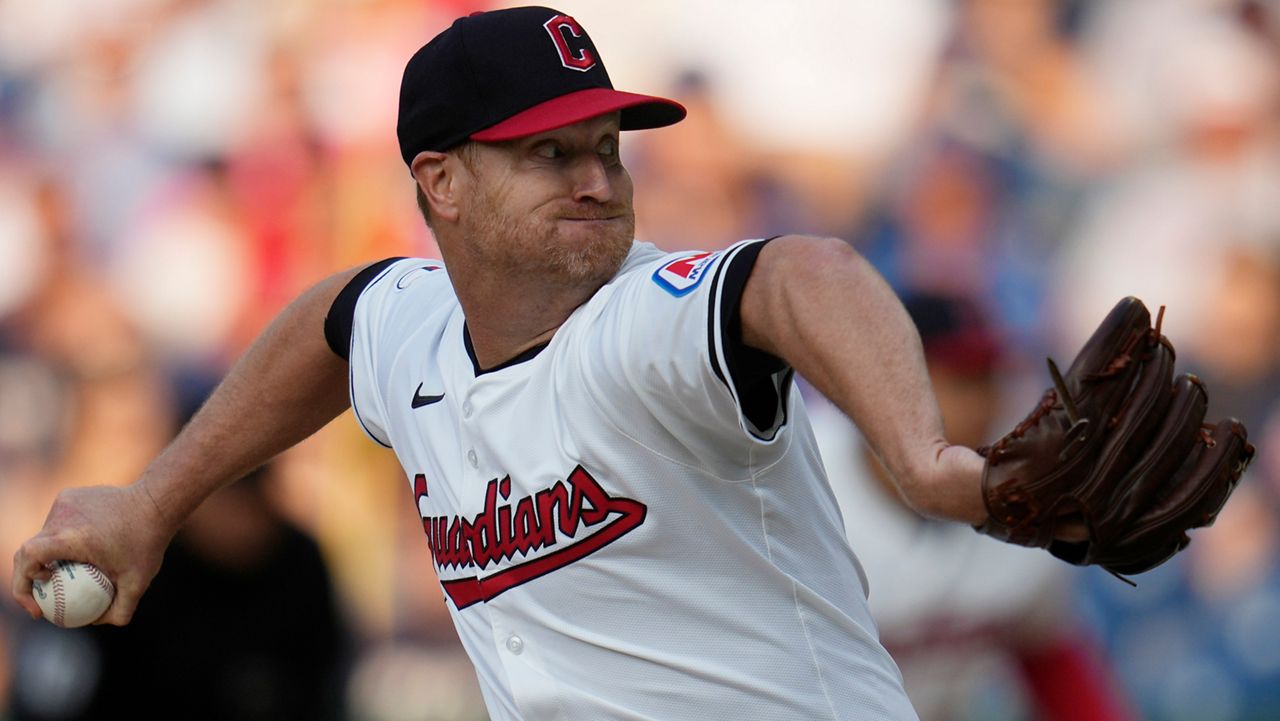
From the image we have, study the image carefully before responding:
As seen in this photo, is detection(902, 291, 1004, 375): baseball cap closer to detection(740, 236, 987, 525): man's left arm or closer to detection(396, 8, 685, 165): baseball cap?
detection(396, 8, 685, 165): baseball cap

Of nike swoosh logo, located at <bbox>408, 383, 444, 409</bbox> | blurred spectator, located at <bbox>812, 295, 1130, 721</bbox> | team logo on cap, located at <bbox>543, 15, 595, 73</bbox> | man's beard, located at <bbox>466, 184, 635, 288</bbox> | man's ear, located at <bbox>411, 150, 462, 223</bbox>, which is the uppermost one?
team logo on cap, located at <bbox>543, 15, 595, 73</bbox>

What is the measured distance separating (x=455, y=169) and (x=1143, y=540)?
4.38ft

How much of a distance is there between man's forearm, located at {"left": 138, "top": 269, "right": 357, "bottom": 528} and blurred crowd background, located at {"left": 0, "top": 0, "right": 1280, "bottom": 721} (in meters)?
Answer: 2.16

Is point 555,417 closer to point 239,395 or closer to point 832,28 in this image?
point 239,395

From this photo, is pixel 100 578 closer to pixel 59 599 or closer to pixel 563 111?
pixel 59 599

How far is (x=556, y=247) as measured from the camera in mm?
2500

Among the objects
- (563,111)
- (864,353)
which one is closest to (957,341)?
(563,111)

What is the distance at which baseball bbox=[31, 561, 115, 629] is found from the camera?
287 centimetres

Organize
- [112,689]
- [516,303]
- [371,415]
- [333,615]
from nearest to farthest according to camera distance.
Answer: [516,303] → [371,415] → [112,689] → [333,615]

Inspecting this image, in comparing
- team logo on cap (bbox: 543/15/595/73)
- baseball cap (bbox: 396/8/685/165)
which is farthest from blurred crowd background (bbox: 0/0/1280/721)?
team logo on cap (bbox: 543/15/595/73)

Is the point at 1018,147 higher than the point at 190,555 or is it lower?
higher

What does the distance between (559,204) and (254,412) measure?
895mm

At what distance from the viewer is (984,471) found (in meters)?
1.75

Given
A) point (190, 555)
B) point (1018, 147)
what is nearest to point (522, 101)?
point (190, 555)
